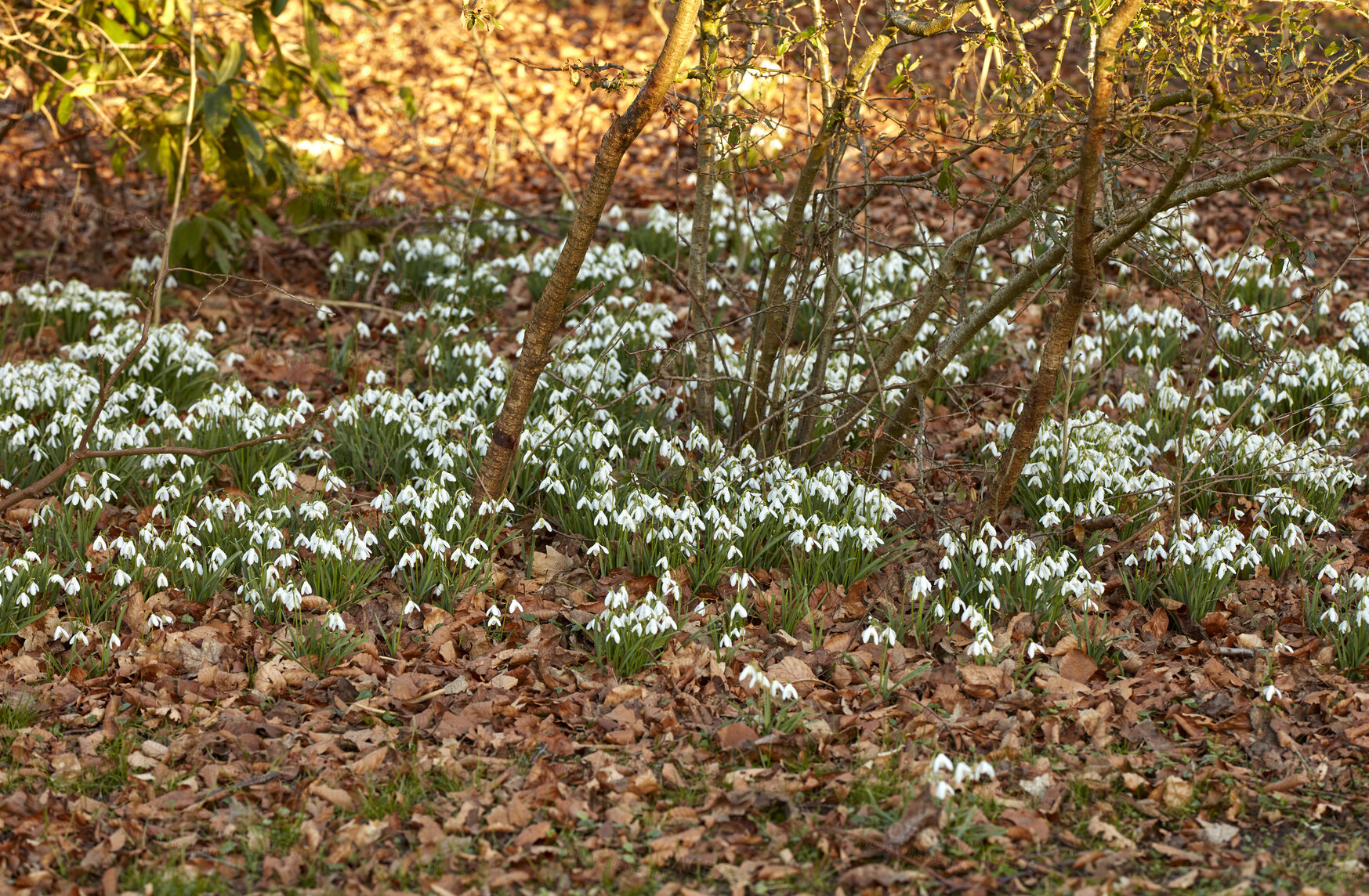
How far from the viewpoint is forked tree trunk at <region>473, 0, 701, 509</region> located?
3.71 m

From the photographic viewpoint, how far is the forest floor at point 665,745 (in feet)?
9.02

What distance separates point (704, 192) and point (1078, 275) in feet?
4.98

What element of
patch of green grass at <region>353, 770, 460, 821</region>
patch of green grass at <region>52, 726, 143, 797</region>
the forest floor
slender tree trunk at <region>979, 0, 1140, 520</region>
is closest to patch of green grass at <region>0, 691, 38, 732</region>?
the forest floor

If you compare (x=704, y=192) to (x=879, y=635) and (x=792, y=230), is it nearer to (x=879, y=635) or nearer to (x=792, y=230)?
(x=792, y=230)

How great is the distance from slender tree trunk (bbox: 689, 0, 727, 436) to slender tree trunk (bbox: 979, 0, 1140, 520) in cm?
110

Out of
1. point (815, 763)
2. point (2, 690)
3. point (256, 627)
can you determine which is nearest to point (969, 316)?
point (815, 763)

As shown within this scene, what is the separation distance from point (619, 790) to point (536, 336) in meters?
1.71

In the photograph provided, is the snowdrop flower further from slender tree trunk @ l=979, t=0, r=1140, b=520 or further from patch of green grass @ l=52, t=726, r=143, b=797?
patch of green grass @ l=52, t=726, r=143, b=797

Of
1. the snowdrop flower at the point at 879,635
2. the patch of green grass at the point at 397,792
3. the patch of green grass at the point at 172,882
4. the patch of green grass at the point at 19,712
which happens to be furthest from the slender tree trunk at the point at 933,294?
the patch of green grass at the point at 19,712

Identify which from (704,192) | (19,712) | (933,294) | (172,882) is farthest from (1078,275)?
(19,712)

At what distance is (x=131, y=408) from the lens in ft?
17.2

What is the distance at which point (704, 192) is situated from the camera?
4.53 metres

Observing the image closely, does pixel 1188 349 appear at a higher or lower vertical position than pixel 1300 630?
higher

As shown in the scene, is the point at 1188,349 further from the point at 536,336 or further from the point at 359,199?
the point at 359,199
